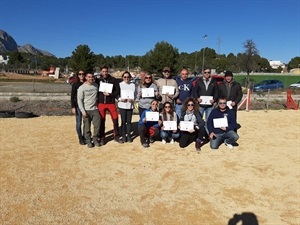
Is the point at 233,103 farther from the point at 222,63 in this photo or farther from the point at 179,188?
the point at 222,63

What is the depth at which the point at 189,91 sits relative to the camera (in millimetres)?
7238

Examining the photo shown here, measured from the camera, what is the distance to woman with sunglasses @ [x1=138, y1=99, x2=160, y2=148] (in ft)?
22.3

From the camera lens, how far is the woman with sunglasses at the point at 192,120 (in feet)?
22.1

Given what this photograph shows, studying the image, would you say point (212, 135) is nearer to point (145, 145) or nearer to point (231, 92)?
point (231, 92)

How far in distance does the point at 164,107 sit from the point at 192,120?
30.5 inches

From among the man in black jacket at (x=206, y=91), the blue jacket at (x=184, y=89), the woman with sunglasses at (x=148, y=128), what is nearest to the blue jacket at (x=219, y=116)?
the man in black jacket at (x=206, y=91)

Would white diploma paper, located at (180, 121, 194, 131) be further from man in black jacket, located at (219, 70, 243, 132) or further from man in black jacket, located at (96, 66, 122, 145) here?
man in black jacket, located at (96, 66, 122, 145)

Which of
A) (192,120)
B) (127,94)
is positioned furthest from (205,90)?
(127,94)

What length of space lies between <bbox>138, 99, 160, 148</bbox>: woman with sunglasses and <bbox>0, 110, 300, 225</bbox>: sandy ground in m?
0.24

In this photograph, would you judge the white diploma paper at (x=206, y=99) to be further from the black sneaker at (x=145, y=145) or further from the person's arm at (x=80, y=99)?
the person's arm at (x=80, y=99)

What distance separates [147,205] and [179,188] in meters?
0.80

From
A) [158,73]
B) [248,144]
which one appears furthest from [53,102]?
[158,73]

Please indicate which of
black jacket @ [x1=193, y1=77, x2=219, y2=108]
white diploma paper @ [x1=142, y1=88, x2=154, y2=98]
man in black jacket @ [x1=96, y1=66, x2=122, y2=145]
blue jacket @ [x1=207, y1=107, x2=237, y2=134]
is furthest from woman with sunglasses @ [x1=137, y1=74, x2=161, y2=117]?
blue jacket @ [x1=207, y1=107, x2=237, y2=134]

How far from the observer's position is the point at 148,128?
7117 millimetres
